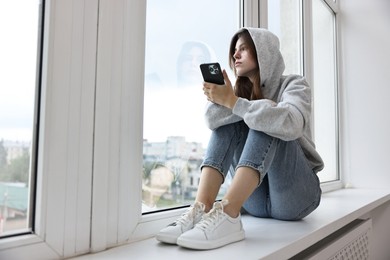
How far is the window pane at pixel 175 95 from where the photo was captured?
3.14 feet

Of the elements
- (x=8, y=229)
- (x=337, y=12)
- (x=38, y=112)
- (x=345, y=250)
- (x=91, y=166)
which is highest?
(x=337, y=12)

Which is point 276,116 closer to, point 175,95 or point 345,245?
point 175,95

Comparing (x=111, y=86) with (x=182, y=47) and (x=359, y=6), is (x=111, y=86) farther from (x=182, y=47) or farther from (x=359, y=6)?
(x=359, y=6)

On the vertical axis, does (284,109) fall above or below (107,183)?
above

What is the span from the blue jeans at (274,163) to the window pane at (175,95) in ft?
0.50

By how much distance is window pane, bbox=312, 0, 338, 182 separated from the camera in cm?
212

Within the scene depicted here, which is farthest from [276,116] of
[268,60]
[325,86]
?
[325,86]

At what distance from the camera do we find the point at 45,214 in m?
0.65

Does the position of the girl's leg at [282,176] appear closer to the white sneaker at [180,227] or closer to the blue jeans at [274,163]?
the blue jeans at [274,163]

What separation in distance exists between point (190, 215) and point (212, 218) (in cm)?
7

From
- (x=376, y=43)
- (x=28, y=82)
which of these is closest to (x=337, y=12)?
(x=376, y=43)

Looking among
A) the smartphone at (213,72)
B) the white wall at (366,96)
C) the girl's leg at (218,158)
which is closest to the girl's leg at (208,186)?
the girl's leg at (218,158)

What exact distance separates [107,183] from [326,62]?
1913 millimetres

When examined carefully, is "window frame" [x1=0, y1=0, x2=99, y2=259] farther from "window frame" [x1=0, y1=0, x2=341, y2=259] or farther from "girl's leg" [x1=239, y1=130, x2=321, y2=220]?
"girl's leg" [x1=239, y1=130, x2=321, y2=220]
